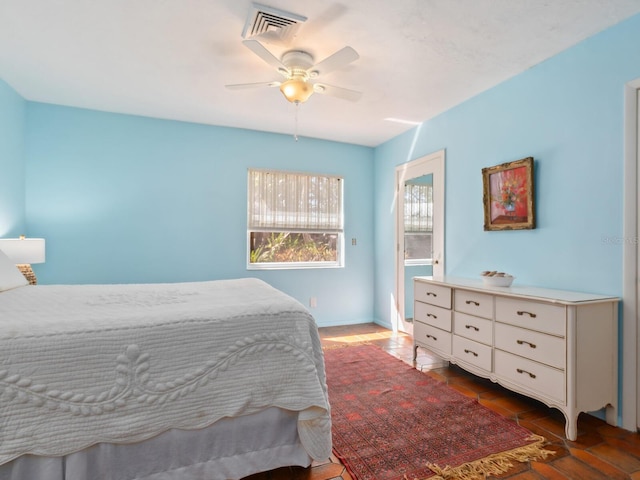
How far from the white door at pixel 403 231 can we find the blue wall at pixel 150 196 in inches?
31.6

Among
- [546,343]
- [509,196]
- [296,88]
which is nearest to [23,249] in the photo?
[296,88]

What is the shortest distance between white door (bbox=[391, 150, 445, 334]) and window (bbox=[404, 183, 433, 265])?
0.02 metres

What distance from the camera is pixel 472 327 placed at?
8.62ft

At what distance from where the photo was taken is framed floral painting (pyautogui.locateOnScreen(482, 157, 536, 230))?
270 centimetres

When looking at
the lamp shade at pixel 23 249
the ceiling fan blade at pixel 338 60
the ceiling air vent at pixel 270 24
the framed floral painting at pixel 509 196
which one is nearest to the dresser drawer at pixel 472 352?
the framed floral painting at pixel 509 196

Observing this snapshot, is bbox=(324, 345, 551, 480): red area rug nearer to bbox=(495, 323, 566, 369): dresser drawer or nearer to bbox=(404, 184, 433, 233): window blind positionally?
bbox=(495, 323, 566, 369): dresser drawer

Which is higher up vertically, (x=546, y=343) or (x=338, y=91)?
(x=338, y=91)

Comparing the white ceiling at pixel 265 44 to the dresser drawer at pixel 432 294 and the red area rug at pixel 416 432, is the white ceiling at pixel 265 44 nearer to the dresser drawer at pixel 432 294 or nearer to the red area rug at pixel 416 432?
the dresser drawer at pixel 432 294

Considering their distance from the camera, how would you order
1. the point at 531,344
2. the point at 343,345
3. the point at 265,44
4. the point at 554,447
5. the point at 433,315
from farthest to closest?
the point at 343,345 → the point at 433,315 → the point at 265,44 → the point at 531,344 → the point at 554,447

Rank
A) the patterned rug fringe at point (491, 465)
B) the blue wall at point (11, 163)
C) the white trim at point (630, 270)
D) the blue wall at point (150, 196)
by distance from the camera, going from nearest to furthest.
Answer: the patterned rug fringe at point (491, 465), the white trim at point (630, 270), the blue wall at point (11, 163), the blue wall at point (150, 196)

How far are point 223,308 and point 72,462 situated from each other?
2.60 feet

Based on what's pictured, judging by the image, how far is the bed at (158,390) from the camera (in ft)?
4.18

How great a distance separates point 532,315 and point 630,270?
0.62 metres

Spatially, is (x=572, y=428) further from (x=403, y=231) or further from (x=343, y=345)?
(x=403, y=231)
